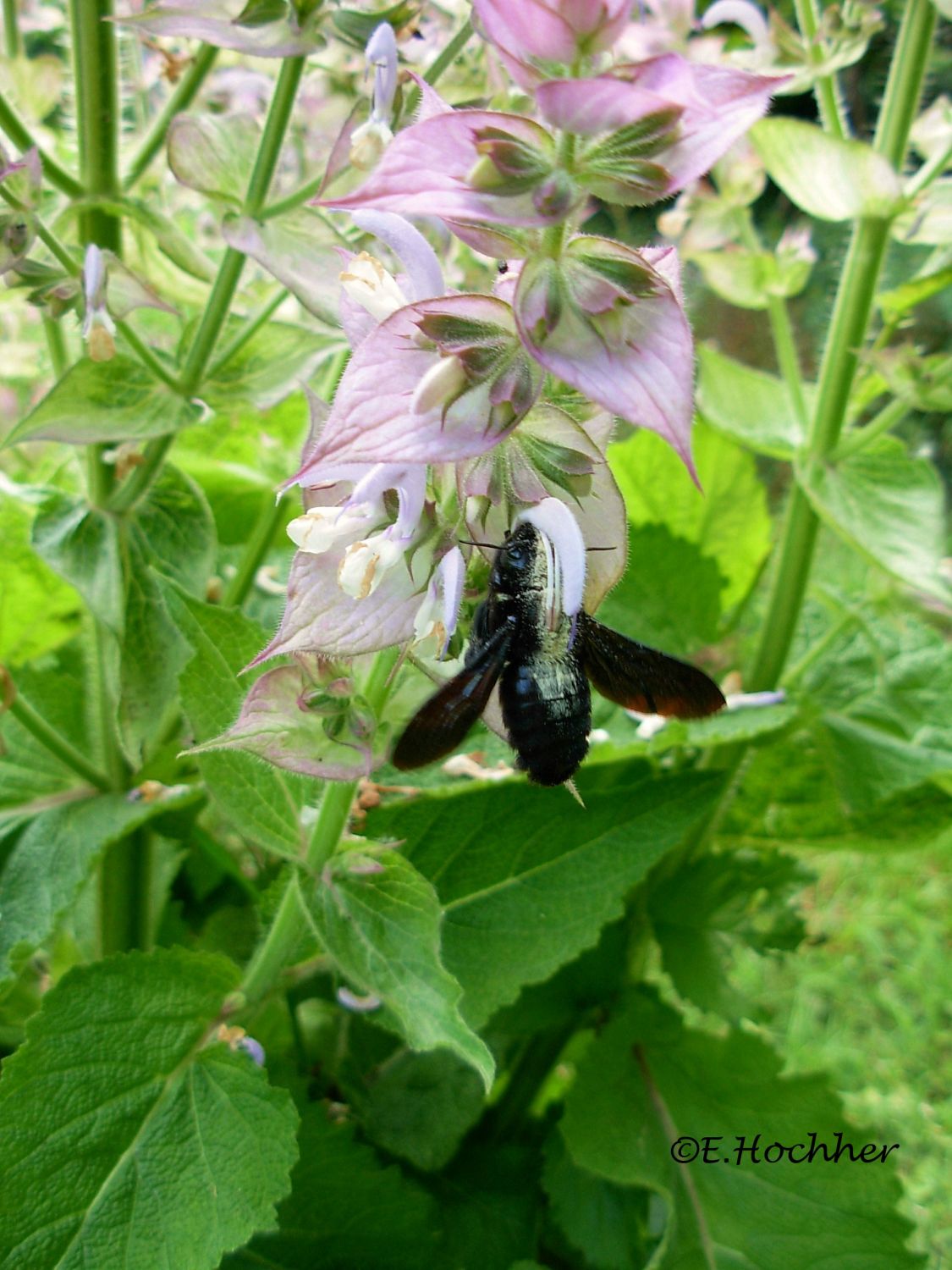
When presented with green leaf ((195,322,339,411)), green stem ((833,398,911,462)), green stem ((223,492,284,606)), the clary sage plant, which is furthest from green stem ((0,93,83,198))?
green stem ((833,398,911,462))

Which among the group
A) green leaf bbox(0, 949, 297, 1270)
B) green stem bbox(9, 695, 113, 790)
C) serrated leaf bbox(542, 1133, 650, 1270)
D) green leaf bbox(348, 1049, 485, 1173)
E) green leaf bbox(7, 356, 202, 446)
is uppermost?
green leaf bbox(7, 356, 202, 446)

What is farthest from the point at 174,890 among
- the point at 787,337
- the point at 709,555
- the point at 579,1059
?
the point at 787,337

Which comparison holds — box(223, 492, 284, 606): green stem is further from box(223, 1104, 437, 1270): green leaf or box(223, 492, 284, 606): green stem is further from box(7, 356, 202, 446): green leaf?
box(223, 1104, 437, 1270): green leaf

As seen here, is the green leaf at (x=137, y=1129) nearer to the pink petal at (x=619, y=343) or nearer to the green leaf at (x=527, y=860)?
the green leaf at (x=527, y=860)

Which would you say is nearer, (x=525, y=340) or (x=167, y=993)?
(x=525, y=340)

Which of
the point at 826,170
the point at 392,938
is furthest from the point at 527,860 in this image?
the point at 826,170

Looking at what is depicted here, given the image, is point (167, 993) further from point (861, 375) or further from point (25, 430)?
point (861, 375)

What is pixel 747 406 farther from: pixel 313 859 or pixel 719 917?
pixel 313 859
